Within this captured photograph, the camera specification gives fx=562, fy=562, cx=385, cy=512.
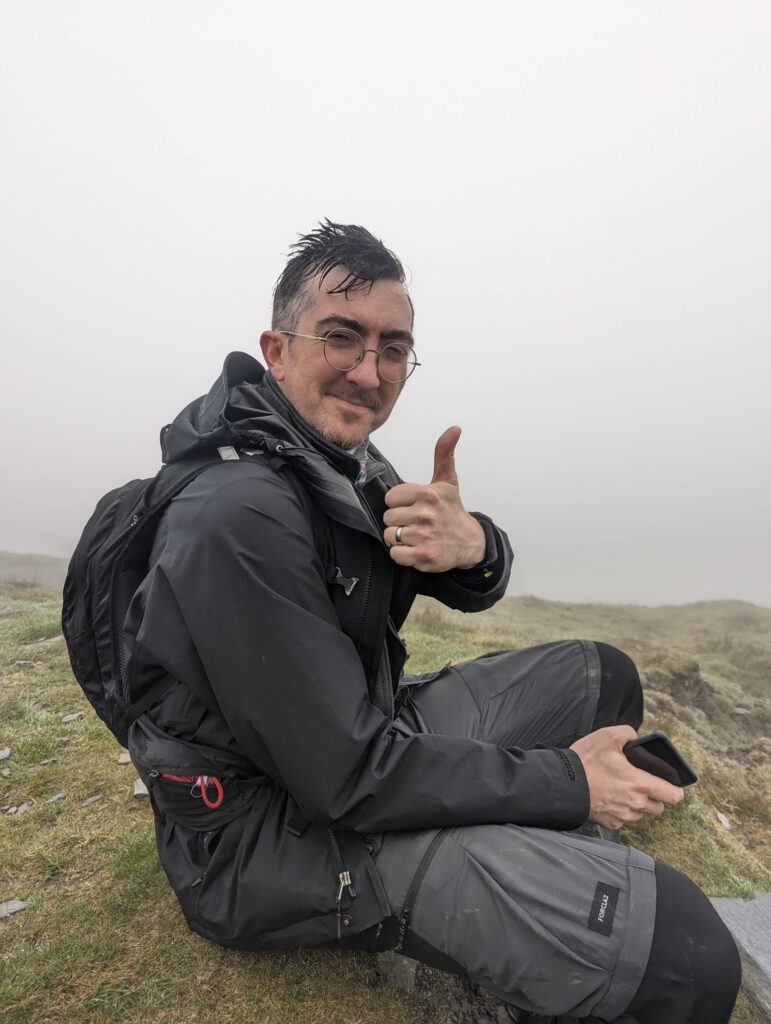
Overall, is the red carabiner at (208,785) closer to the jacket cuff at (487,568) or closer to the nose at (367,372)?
the jacket cuff at (487,568)

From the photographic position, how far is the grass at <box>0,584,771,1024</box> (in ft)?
10.1

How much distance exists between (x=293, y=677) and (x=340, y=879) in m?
1.09

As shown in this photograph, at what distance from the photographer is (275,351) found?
389 centimetres

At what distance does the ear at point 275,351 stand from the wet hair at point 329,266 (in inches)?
3.3

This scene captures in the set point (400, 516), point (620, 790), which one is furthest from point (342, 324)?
point (620, 790)

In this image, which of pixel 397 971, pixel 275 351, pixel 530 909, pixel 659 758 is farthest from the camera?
pixel 275 351

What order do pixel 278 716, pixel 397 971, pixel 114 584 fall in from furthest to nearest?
pixel 397 971
pixel 114 584
pixel 278 716

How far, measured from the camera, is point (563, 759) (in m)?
2.81

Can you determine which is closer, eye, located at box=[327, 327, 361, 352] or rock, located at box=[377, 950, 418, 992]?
rock, located at box=[377, 950, 418, 992]

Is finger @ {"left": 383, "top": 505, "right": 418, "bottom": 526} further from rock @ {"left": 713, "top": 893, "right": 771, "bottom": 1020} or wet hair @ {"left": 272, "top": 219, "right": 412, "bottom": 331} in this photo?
rock @ {"left": 713, "top": 893, "right": 771, "bottom": 1020}

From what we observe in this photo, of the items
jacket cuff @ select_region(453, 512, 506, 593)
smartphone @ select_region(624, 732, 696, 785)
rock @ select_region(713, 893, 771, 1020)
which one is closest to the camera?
smartphone @ select_region(624, 732, 696, 785)

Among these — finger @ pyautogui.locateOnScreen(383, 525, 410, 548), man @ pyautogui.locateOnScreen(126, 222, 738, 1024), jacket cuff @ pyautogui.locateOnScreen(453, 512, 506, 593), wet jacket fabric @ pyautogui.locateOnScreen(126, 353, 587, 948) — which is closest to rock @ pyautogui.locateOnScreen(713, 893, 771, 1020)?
man @ pyautogui.locateOnScreen(126, 222, 738, 1024)

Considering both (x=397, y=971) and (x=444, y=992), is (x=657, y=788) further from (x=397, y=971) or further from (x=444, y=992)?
(x=397, y=971)

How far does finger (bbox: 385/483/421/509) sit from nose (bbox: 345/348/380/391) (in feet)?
2.65
